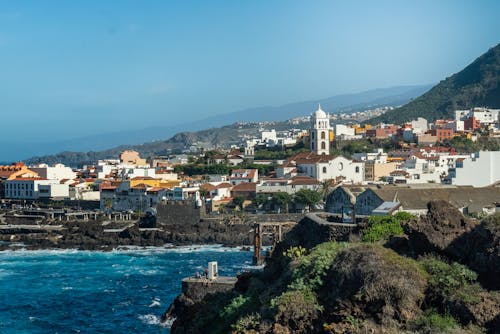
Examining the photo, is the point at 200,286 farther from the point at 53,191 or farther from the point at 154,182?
the point at 53,191

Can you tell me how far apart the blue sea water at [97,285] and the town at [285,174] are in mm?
9245

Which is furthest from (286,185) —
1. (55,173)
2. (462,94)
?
(462,94)

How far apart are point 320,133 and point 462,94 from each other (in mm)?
74013

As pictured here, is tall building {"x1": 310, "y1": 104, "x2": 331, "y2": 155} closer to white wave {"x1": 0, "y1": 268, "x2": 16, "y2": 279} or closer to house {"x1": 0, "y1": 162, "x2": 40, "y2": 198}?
house {"x1": 0, "y1": 162, "x2": 40, "y2": 198}

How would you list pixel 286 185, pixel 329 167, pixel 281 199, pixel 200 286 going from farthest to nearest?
pixel 329 167
pixel 286 185
pixel 281 199
pixel 200 286

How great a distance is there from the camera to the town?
A: 2596 inches

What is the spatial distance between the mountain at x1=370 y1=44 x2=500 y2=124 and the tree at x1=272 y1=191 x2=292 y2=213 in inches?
3246

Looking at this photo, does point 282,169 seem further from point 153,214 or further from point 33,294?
point 33,294

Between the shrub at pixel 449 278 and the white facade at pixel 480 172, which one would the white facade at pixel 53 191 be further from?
the shrub at pixel 449 278

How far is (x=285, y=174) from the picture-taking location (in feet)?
253

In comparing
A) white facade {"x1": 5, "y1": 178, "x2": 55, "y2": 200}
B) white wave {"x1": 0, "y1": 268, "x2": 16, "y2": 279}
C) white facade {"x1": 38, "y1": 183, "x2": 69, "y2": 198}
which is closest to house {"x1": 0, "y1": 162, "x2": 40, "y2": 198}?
white facade {"x1": 5, "y1": 178, "x2": 55, "y2": 200}

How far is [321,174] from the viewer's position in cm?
7638

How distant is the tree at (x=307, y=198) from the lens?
2581 inches

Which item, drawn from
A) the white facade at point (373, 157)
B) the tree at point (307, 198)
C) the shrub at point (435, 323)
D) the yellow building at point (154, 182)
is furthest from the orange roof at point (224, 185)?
the shrub at point (435, 323)
